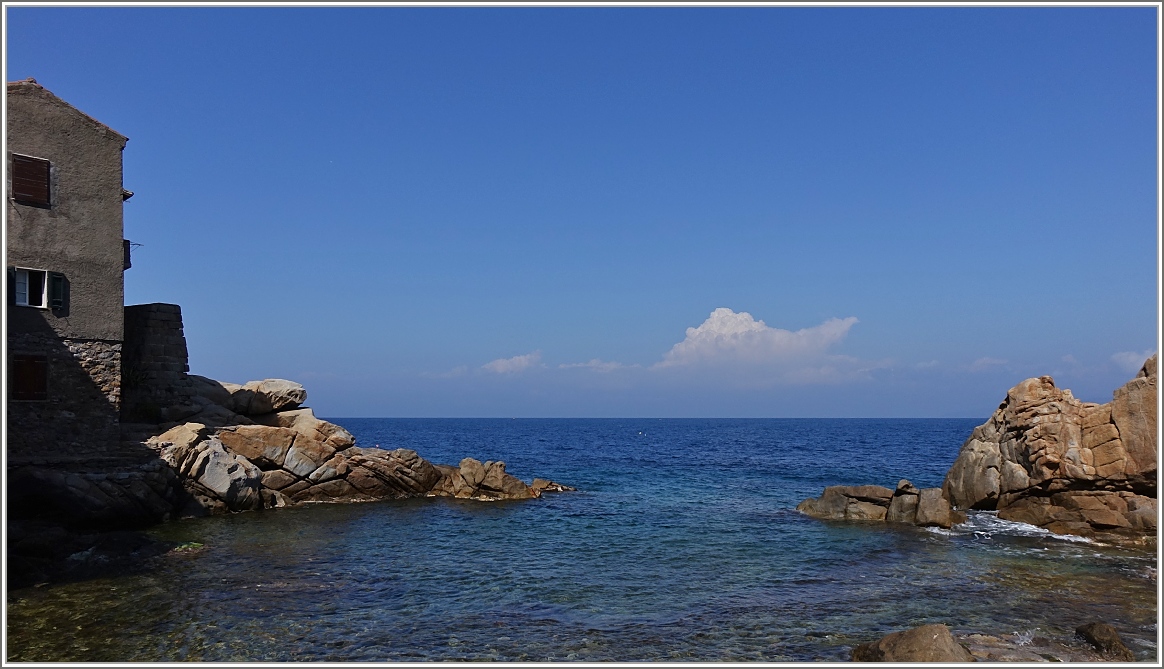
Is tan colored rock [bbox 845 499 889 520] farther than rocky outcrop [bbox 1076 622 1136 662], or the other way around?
tan colored rock [bbox 845 499 889 520]

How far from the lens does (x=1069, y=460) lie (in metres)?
30.6

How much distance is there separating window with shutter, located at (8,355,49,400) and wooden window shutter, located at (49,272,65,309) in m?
2.25

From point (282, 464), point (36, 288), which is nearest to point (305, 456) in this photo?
point (282, 464)

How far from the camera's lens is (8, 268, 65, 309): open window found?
95.9 feet

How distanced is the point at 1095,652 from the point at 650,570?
497 inches

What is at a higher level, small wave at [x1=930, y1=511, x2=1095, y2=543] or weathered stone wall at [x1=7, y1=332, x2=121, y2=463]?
weathered stone wall at [x1=7, y1=332, x2=121, y2=463]

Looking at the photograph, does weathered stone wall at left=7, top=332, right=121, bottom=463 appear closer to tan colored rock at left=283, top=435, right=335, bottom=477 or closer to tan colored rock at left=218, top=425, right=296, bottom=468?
tan colored rock at left=218, top=425, right=296, bottom=468

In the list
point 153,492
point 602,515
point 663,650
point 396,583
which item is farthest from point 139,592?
point 602,515

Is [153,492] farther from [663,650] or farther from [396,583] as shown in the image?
[663,650]

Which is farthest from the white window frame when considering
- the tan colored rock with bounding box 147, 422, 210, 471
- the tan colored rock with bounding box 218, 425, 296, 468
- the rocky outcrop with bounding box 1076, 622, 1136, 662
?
the rocky outcrop with bounding box 1076, 622, 1136, 662

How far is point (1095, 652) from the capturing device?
15188 millimetres

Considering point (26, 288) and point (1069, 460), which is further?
point (1069, 460)

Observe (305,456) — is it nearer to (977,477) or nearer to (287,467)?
→ (287,467)

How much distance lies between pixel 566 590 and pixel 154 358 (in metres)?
29.2
